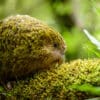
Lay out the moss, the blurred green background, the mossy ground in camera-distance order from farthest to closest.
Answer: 1. the blurred green background
2. the moss
3. the mossy ground

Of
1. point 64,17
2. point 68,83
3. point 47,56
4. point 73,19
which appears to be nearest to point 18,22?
point 47,56

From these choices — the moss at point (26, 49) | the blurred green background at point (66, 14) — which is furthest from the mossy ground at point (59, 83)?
the blurred green background at point (66, 14)

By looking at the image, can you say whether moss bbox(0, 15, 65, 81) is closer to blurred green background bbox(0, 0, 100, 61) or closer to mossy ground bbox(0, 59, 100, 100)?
mossy ground bbox(0, 59, 100, 100)

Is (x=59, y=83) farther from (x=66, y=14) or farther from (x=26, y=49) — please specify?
(x=66, y=14)

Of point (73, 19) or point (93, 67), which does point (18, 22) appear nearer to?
point (93, 67)

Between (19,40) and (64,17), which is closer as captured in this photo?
(19,40)

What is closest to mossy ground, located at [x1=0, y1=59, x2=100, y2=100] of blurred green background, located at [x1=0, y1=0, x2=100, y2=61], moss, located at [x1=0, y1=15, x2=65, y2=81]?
moss, located at [x1=0, y1=15, x2=65, y2=81]

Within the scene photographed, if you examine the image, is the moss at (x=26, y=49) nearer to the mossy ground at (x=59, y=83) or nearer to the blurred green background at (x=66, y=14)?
the mossy ground at (x=59, y=83)
